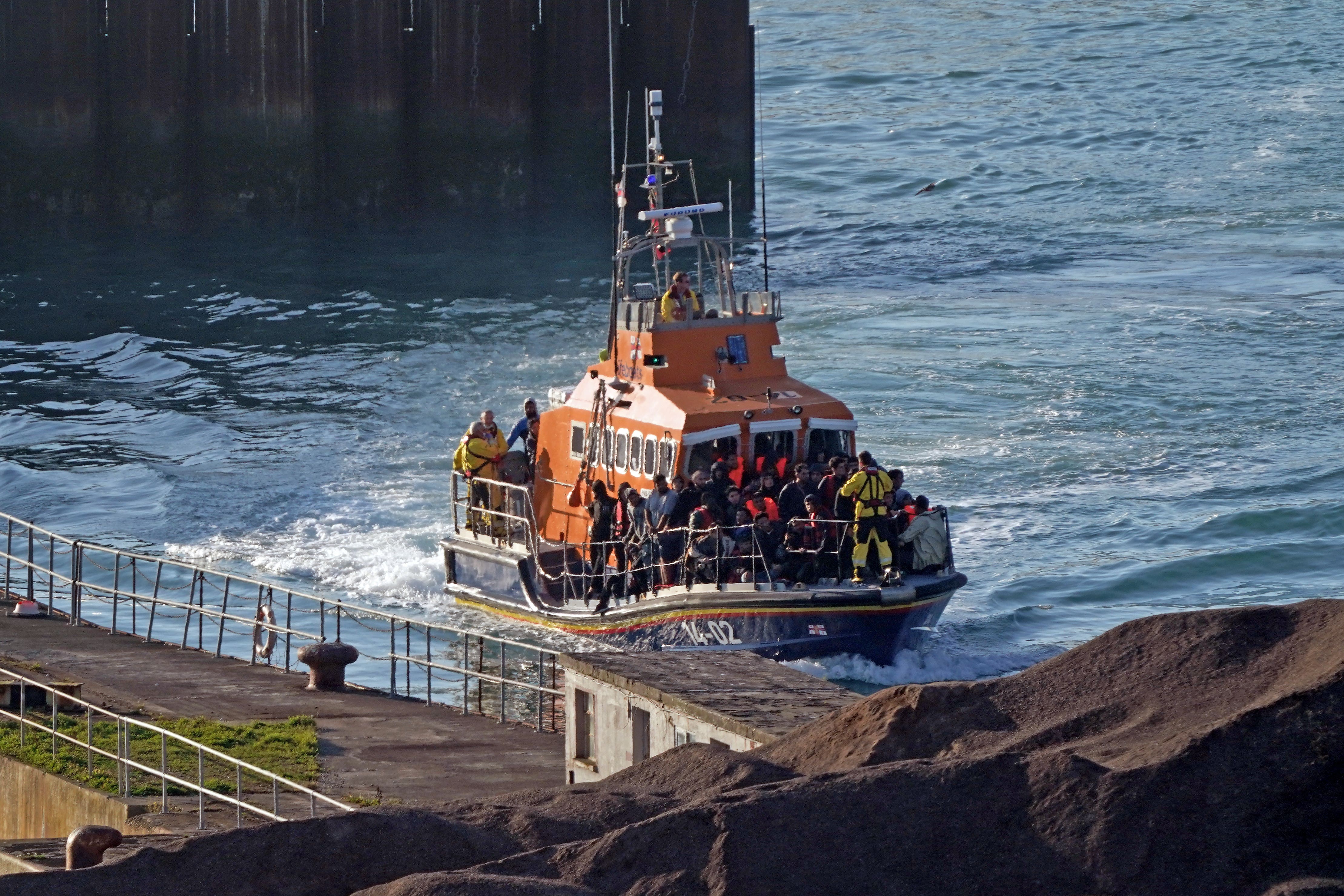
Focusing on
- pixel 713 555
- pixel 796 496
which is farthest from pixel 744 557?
pixel 796 496

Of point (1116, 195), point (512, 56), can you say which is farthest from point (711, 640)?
point (1116, 195)

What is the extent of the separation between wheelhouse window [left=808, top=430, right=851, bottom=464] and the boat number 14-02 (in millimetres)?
2169

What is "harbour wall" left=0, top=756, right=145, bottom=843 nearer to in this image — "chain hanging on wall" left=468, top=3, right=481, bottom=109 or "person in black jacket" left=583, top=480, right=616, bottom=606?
"person in black jacket" left=583, top=480, right=616, bottom=606

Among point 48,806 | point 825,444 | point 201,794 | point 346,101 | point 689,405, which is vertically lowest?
point 48,806

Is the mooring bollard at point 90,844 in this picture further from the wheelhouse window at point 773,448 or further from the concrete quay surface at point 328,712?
the wheelhouse window at point 773,448

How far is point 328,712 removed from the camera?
16.6 meters

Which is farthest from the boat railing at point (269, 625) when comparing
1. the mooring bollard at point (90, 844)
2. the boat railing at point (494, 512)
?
the mooring bollard at point (90, 844)

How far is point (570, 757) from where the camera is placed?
45.6 feet

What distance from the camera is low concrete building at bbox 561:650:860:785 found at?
12086 millimetres

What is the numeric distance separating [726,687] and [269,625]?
6436 mm

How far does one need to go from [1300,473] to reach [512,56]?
69.8 ft

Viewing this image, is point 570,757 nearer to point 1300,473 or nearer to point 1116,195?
point 1300,473

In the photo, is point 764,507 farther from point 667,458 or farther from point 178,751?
point 178,751

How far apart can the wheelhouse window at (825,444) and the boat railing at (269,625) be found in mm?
3525
